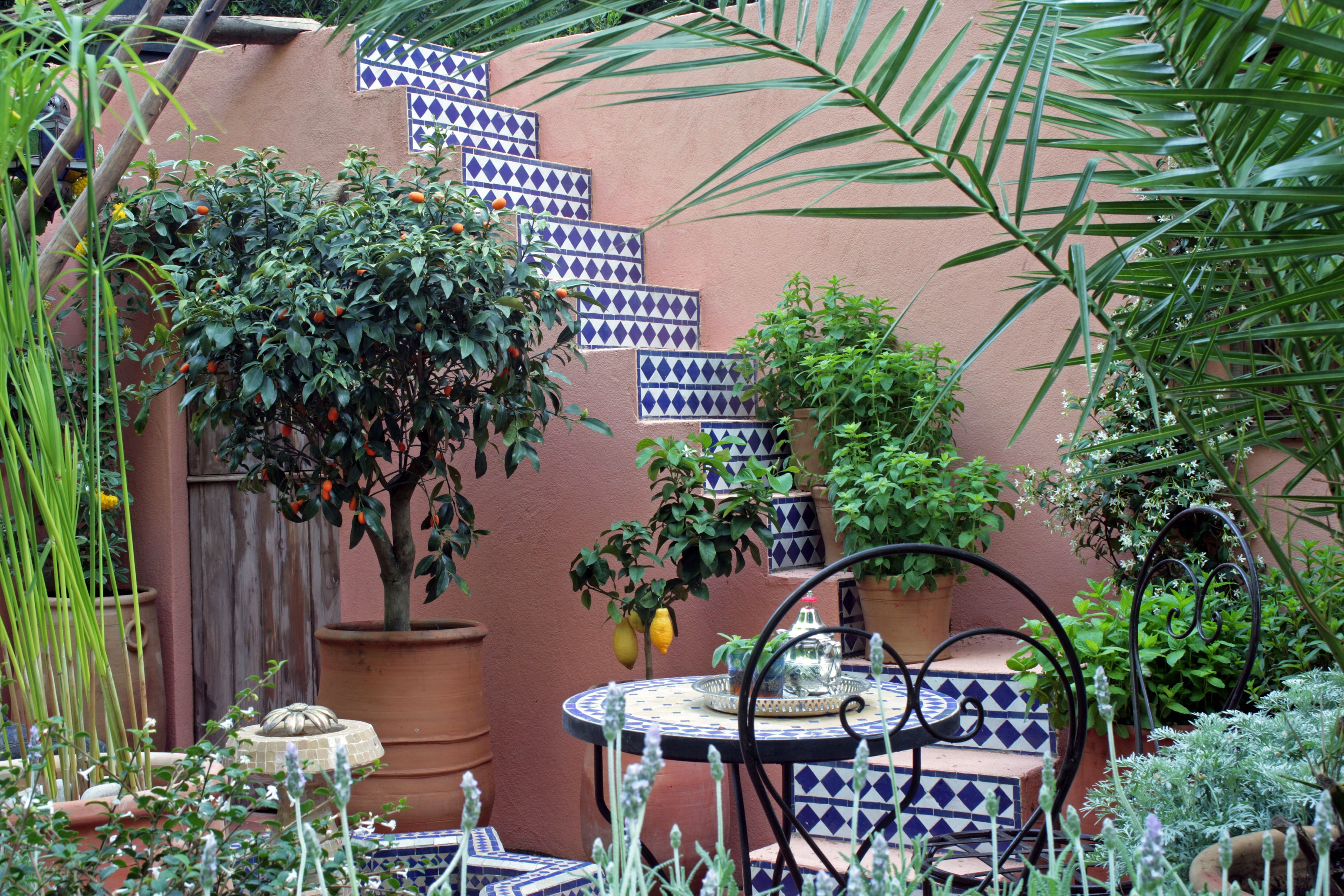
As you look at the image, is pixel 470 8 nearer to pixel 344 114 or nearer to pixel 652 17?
pixel 652 17

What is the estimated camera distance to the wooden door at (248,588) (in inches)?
189

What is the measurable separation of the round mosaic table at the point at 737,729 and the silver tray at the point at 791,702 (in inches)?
0.5

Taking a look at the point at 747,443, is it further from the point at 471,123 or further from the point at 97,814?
the point at 97,814

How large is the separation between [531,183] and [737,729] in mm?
2959

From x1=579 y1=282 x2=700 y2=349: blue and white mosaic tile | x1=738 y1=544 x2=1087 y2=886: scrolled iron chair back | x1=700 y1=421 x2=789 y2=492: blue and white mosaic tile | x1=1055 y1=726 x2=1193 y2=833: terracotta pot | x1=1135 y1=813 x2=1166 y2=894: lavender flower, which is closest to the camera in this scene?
x1=1135 y1=813 x2=1166 y2=894: lavender flower

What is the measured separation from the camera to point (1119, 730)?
8.54 feet

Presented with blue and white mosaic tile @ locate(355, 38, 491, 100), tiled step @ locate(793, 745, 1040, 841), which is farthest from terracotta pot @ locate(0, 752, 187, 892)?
blue and white mosaic tile @ locate(355, 38, 491, 100)

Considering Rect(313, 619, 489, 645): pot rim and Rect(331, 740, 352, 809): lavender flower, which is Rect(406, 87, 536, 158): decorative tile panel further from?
Rect(331, 740, 352, 809): lavender flower

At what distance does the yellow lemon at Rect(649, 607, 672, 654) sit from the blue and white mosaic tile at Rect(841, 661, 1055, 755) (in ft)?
1.85

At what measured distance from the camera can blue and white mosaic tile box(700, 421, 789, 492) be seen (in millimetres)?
3641

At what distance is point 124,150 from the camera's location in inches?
143

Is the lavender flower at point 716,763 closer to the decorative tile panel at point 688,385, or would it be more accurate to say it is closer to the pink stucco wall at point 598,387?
the pink stucco wall at point 598,387

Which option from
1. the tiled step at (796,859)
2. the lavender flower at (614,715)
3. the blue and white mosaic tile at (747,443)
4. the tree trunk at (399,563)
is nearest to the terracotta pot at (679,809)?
the tiled step at (796,859)

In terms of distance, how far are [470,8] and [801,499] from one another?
261cm
